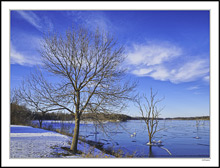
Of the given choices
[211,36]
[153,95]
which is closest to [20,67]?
[211,36]

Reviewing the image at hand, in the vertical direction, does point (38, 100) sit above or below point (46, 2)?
below

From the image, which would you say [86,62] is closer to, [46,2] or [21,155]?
[46,2]

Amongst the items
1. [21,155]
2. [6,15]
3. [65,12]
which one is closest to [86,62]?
[65,12]

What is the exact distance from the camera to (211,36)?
358 cm

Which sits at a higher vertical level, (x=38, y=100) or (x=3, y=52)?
(x=3, y=52)

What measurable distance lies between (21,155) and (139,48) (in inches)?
181

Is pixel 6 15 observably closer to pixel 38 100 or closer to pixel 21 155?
pixel 38 100

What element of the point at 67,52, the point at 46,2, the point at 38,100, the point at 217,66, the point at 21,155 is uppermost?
the point at 46,2

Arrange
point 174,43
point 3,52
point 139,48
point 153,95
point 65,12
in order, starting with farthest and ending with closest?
point 153,95, point 139,48, point 174,43, point 65,12, point 3,52

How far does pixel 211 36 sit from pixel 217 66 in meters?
0.78

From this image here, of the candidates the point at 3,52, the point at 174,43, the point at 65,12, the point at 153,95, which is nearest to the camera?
the point at 3,52

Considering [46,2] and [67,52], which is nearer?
[46,2]

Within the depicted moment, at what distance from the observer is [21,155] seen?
365cm

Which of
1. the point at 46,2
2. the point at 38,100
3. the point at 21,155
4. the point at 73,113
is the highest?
the point at 46,2
